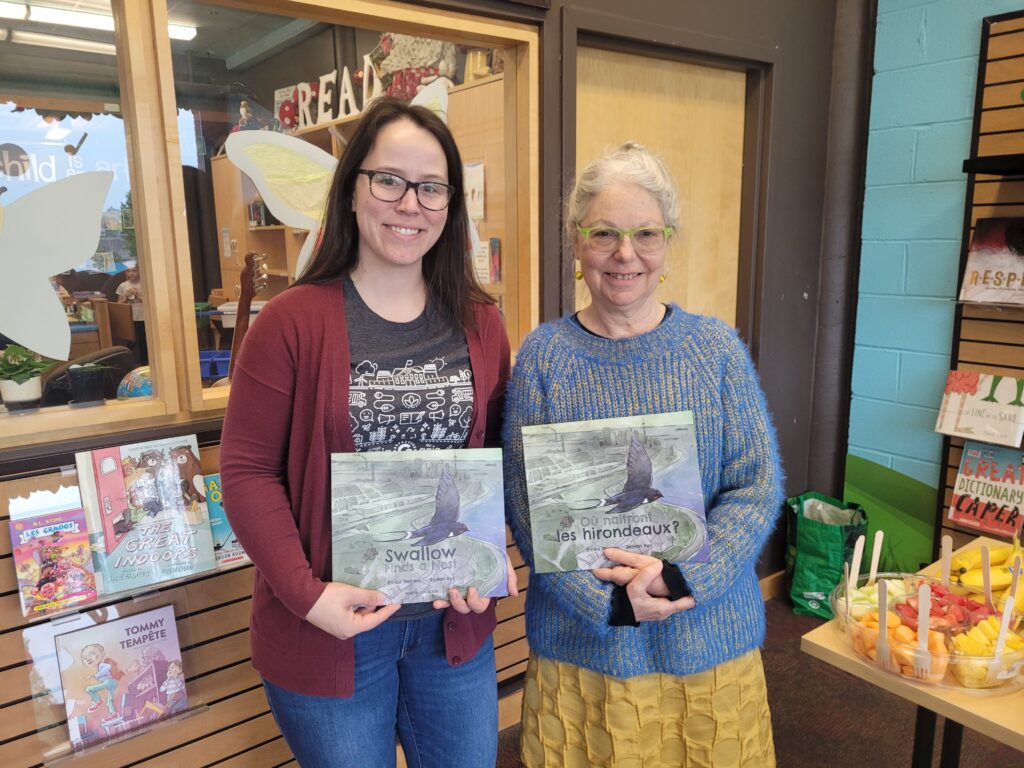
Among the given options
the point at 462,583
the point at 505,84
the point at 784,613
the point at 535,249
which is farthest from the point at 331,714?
the point at 784,613

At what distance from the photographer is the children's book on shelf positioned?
5.51 ft

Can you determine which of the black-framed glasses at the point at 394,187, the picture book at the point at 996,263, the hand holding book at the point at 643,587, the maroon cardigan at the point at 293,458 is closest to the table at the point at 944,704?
the hand holding book at the point at 643,587

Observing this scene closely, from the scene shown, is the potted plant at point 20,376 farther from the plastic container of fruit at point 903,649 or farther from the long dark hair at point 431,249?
the plastic container of fruit at point 903,649

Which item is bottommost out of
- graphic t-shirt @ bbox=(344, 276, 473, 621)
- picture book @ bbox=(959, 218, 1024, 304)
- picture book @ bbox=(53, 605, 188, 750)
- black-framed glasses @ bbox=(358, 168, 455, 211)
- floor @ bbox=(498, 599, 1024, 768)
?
floor @ bbox=(498, 599, 1024, 768)

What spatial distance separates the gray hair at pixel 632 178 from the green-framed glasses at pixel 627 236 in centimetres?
4

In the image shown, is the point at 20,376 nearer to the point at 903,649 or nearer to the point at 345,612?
the point at 345,612

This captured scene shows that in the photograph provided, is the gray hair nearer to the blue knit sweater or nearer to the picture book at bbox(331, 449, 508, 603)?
the blue knit sweater

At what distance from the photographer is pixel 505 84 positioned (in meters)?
2.24

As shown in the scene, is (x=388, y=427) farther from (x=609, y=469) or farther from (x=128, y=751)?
(x=128, y=751)

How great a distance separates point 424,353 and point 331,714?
609 millimetres

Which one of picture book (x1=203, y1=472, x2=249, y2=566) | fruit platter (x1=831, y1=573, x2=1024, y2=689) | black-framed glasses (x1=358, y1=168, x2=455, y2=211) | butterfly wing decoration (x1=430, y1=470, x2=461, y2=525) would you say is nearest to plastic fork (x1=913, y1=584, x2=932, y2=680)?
fruit platter (x1=831, y1=573, x2=1024, y2=689)

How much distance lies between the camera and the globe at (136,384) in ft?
5.75

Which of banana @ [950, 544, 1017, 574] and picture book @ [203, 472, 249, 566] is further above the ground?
picture book @ [203, 472, 249, 566]

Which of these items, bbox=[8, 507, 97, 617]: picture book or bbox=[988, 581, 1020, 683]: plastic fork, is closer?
bbox=[988, 581, 1020, 683]: plastic fork
